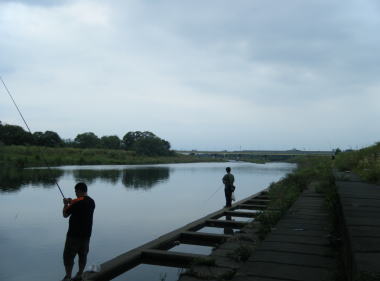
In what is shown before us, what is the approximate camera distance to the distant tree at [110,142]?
123 m

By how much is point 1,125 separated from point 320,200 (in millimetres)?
82023

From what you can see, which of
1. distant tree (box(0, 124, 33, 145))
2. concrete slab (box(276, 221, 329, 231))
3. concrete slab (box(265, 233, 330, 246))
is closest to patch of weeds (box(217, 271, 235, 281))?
concrete slab (box(265, 233, 330, 246))

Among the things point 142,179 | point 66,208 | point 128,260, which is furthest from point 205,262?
point 142,179

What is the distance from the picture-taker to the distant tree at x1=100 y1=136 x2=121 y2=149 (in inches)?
4832

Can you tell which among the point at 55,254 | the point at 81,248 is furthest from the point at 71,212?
the point at 55,254

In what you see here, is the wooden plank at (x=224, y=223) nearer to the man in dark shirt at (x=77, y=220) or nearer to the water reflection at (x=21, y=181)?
the man in dark shirt at (x=77, y=220)

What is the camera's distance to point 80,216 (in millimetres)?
5828

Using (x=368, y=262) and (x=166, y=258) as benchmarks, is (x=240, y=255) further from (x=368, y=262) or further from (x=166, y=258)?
(x=368, y=262)

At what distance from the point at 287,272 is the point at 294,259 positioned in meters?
0.64

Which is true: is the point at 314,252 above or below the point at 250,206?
above

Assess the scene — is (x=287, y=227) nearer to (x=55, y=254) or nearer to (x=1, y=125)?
(x=55, y=254)

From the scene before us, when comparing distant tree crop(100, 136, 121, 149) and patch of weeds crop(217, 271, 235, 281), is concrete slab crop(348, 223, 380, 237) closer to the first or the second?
patch of weeds crop(217, 271, 235, 281)

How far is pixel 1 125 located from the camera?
79.2m

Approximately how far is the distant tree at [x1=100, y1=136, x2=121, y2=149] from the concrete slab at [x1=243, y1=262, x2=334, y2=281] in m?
120
